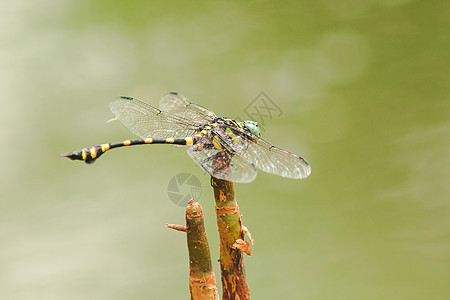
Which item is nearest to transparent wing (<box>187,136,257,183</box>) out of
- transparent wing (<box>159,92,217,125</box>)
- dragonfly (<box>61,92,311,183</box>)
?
dragonfly (<box>61,92,311,183</box>)

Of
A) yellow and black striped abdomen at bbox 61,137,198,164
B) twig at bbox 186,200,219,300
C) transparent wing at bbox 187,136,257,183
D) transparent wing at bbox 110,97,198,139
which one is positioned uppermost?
transparent wing at bbox 110,97,198,139

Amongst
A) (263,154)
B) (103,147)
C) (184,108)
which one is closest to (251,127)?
(263,154)

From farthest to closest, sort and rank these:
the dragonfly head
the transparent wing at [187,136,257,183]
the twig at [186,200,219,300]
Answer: the dragonfly head → the transparent wing at [187,136,257,183] → the twig at [186,200,219,300]

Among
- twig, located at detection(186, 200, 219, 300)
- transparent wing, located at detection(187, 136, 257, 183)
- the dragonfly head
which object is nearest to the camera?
twig, located at detection(186, 200, 219, 300)

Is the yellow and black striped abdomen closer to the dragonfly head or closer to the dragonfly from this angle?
the dragonfly

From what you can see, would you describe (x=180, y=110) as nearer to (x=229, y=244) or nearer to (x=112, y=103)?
(x=112, y=103)

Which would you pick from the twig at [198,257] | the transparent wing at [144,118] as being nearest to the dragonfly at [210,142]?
the transparent wing at [144,118]

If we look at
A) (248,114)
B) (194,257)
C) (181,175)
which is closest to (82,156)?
(181,175)
